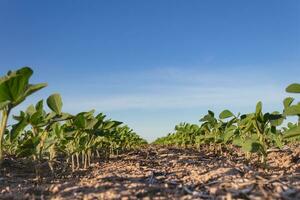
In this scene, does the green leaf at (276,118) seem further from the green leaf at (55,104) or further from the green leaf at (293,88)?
the green leaf at (55,104)

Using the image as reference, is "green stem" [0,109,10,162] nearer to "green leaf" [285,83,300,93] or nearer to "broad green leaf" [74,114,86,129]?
"broad green leaf" [74,114,86,129]

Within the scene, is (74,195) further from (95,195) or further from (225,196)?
(225,196)

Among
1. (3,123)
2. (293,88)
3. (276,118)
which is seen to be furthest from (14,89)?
(276,118)

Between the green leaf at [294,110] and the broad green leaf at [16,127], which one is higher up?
the broad green leaf at [16,127]

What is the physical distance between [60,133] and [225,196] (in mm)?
3544

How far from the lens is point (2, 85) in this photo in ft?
13.7

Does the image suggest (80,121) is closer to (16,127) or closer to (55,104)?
(55,104)

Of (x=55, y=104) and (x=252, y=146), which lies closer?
(x=252, y=146)

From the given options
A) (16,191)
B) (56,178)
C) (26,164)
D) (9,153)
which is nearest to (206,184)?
(16,191)

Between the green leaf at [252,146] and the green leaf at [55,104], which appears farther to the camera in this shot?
the green leaf at [55,104]

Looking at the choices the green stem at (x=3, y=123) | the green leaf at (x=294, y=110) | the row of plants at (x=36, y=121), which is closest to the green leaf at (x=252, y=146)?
the green leaf at (x=294, y=110)

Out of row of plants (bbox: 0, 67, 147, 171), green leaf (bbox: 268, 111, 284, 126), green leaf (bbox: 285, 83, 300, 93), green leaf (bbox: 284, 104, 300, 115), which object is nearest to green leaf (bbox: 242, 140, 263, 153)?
green leaf (bbox: 268, 111, 284, 126)

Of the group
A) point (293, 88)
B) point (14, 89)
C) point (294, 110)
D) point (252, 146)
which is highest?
point (14, 89)

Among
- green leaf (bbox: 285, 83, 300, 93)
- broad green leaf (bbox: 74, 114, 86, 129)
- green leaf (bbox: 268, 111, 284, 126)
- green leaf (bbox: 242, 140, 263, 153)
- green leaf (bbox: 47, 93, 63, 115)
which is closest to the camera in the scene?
green leaf (bbox: 285, 83, 300, 93)
